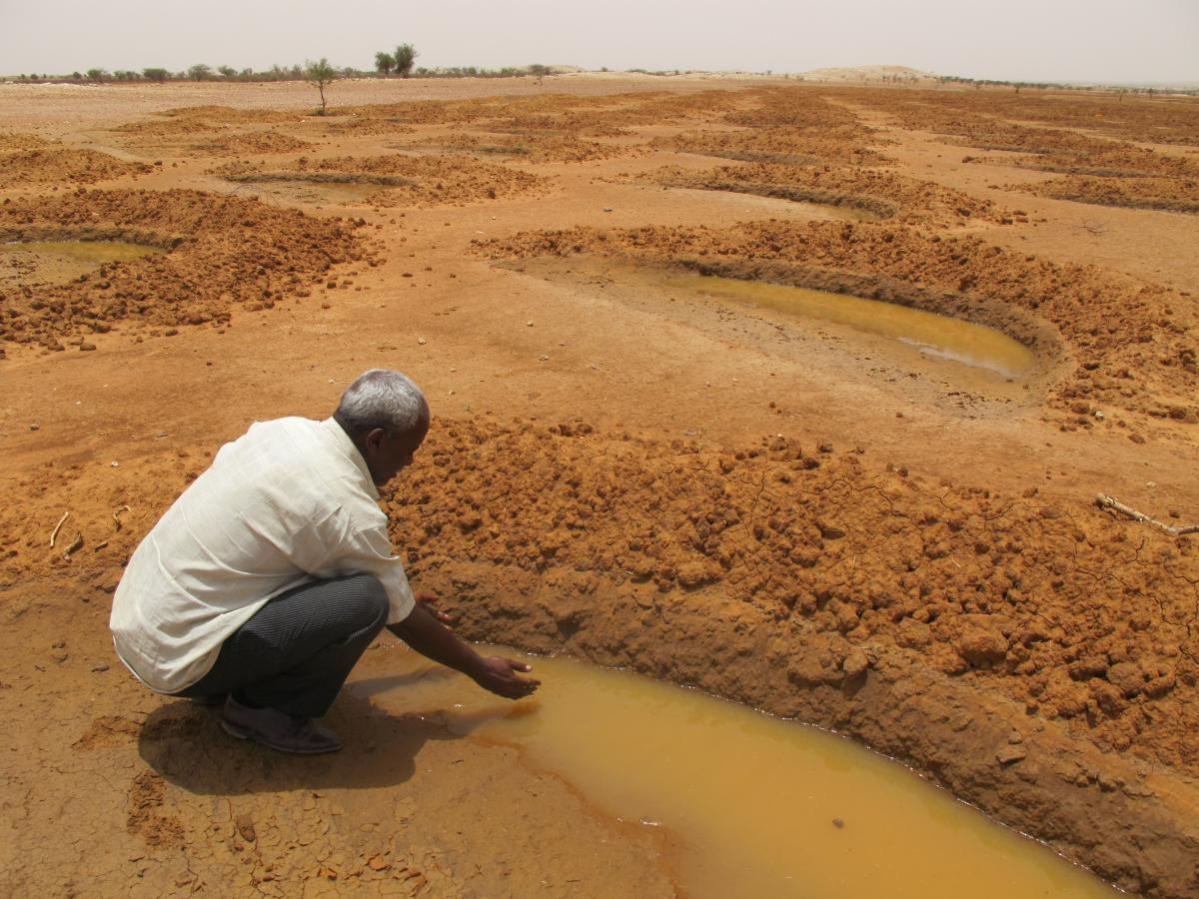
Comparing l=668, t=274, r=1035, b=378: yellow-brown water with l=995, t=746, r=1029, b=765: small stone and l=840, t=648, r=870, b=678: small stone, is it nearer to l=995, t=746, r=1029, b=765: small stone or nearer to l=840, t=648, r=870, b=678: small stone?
l=840, t=648, r=870, b=678: small stone

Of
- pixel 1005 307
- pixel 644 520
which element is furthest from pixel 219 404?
pixel 1005 307

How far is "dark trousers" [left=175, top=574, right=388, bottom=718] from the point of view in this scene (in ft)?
8.84

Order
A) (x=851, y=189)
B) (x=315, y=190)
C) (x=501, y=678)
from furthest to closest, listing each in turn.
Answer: (x=315, y=190), (x=851, y=189), (x=501, y=678)

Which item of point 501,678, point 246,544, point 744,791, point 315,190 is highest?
point 315,190

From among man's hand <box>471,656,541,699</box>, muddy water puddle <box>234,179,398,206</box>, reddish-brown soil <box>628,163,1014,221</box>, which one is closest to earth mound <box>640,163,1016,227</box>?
reddish-brown soil <box>628,163,1014,221</box>

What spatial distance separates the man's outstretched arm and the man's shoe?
49 centimetres

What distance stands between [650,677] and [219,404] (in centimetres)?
338

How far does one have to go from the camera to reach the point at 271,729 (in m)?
2.99

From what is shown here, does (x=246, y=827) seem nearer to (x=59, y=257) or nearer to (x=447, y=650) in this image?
(x=447, y=650)

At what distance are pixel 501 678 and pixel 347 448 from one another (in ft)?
3.24

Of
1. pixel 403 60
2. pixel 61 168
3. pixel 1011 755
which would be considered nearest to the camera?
pixel 1011 755

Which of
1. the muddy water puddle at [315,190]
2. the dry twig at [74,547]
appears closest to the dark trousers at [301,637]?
the dry twig at [74,547]

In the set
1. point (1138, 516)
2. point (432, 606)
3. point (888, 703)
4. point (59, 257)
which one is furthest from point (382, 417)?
point (59, 257)

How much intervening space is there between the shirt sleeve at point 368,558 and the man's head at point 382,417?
0.70ft
